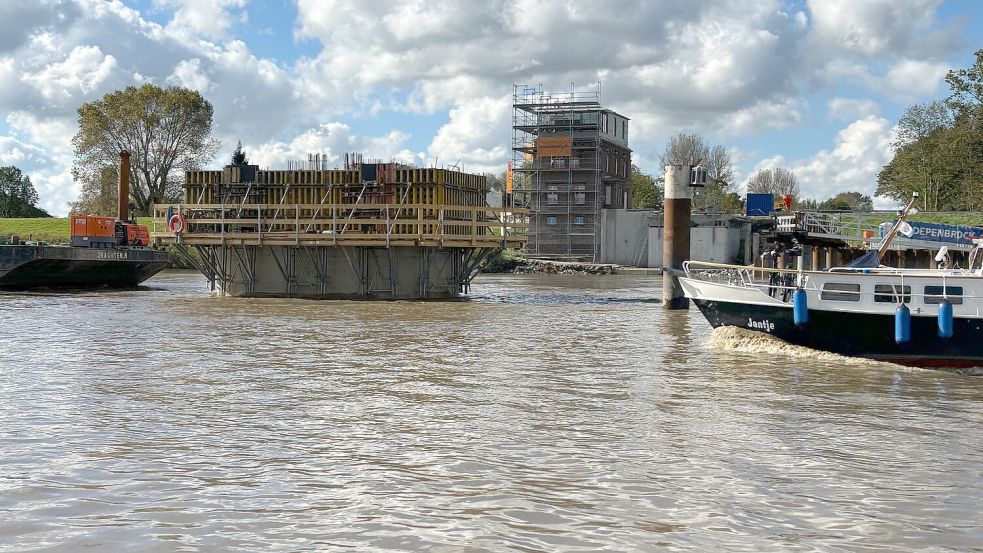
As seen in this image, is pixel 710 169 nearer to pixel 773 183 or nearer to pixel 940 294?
pixel 773 183

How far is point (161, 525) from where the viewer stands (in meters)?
8.54

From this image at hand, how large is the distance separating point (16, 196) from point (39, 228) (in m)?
43.2

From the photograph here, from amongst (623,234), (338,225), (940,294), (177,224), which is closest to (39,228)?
(623,234)

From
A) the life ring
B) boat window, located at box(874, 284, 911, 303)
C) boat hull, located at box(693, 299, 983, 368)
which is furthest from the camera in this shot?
the life ring

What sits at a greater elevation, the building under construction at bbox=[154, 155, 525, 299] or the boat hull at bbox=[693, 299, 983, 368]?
the building under construction at bbox=[154, 155, 525, 299]

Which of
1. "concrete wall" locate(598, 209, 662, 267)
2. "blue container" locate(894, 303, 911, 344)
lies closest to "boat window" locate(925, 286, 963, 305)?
"blue container" locate(894, 303, 911, 344)

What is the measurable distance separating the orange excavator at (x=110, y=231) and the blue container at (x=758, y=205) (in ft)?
150

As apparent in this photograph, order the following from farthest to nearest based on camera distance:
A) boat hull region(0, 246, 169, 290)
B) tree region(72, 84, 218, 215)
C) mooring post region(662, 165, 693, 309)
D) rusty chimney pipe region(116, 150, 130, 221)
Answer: tree region(72, 84, 218, 215), rusty chimney pipe region(116, 150, 130, 221), boat hull region(0, 246, 169, 290), mooring post region(662, 165, 693, 309)

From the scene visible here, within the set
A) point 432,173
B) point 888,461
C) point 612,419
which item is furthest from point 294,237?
point 888,461

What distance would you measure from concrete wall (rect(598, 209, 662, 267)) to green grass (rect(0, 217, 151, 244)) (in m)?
37.9

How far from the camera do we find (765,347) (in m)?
21.2

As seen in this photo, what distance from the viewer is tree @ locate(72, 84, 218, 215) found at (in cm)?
7325

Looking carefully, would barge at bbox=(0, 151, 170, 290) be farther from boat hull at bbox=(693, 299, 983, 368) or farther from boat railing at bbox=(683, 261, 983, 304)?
boat hull at bbox=(693, 299, 983, 368)

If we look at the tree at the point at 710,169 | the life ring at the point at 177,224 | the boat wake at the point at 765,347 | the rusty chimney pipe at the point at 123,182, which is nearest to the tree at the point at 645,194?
the tree at the point at 710,169
